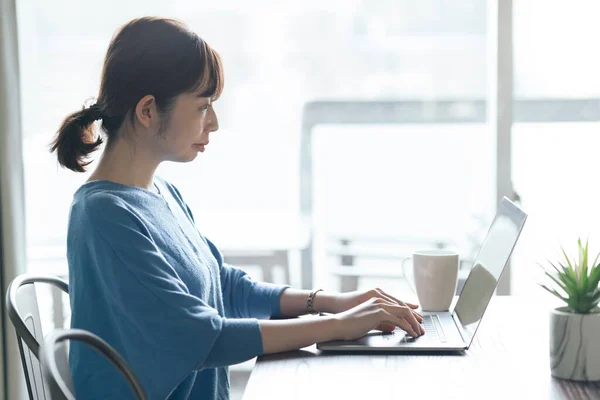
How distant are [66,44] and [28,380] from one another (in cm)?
153

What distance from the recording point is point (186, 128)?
4.70ft

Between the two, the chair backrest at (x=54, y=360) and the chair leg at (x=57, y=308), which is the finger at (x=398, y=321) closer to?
the chair backrest at (x=54, y=360)

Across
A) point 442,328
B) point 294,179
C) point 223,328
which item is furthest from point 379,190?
point 223,328

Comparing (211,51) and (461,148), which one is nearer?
(211,51)

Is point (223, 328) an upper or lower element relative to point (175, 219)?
lower

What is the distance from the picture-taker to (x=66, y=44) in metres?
2.55

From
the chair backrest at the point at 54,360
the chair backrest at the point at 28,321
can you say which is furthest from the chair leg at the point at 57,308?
the chair backrest at the point at 54,360

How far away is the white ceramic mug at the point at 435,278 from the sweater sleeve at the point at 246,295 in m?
0.28

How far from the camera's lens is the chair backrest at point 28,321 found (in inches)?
49.4

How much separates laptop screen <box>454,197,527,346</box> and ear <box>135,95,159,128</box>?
2.29 feet

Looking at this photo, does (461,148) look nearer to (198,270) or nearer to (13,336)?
(198,270)

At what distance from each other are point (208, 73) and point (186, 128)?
0.37ft

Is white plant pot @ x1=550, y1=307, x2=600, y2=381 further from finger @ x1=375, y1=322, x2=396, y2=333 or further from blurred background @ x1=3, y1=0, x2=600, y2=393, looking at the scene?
blurred background @ x1=3, y1=0, x2=600, y2=393

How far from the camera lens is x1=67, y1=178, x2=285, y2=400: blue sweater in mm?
1231
